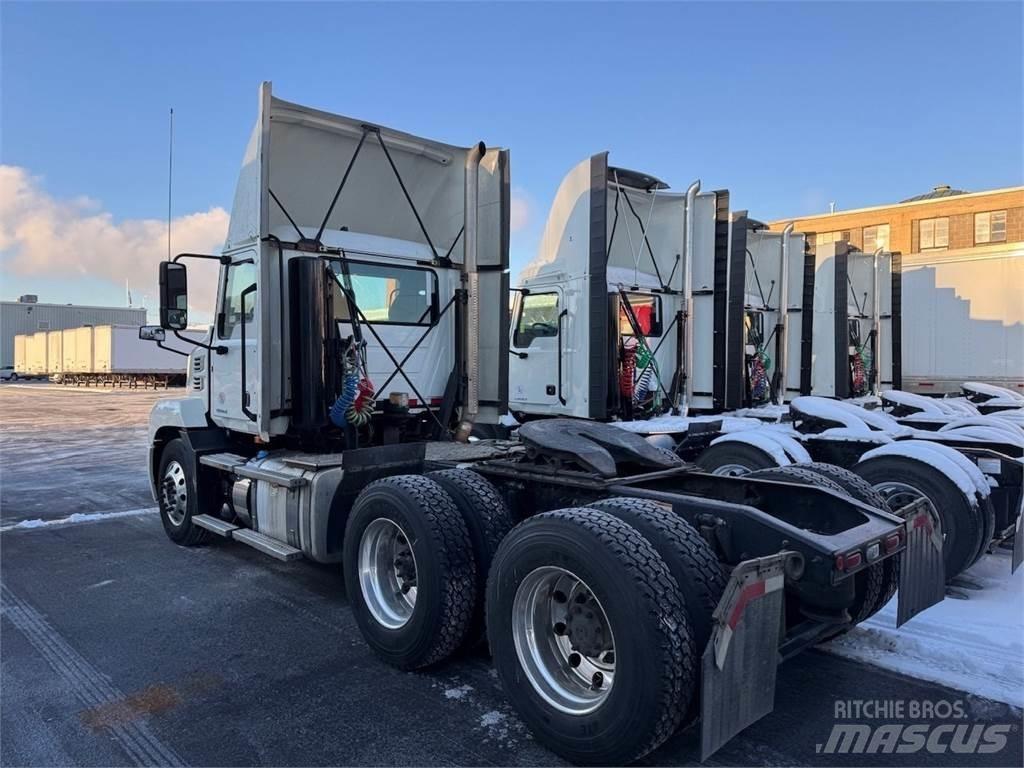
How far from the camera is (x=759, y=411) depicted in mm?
9633

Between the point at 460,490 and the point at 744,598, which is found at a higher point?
the point at 460,490

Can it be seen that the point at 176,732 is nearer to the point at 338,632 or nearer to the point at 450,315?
the point at 338,632

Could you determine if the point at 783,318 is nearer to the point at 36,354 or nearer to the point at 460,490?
the point at 460,490

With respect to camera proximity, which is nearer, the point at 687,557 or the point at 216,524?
the point at 687,557

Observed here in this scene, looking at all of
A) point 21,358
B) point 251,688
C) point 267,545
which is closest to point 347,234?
point 267,545

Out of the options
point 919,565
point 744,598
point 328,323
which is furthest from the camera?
point 328,323

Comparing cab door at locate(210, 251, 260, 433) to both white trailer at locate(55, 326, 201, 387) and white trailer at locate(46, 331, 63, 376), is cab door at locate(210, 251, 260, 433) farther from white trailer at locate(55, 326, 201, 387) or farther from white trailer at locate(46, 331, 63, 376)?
white trailer at locate(46, 331, 63, 376)

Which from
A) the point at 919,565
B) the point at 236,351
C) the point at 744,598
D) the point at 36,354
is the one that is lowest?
the point at 919,565

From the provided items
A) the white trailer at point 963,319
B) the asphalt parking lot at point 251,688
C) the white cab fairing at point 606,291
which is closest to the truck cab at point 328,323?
the asphalt parking lot at point 251,688

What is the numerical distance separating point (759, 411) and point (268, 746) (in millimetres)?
7804

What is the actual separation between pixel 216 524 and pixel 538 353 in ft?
14.3

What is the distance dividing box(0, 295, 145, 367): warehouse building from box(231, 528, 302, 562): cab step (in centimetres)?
7460

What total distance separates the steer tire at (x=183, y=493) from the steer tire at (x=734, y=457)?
181 inches

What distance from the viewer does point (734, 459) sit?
688 cm
